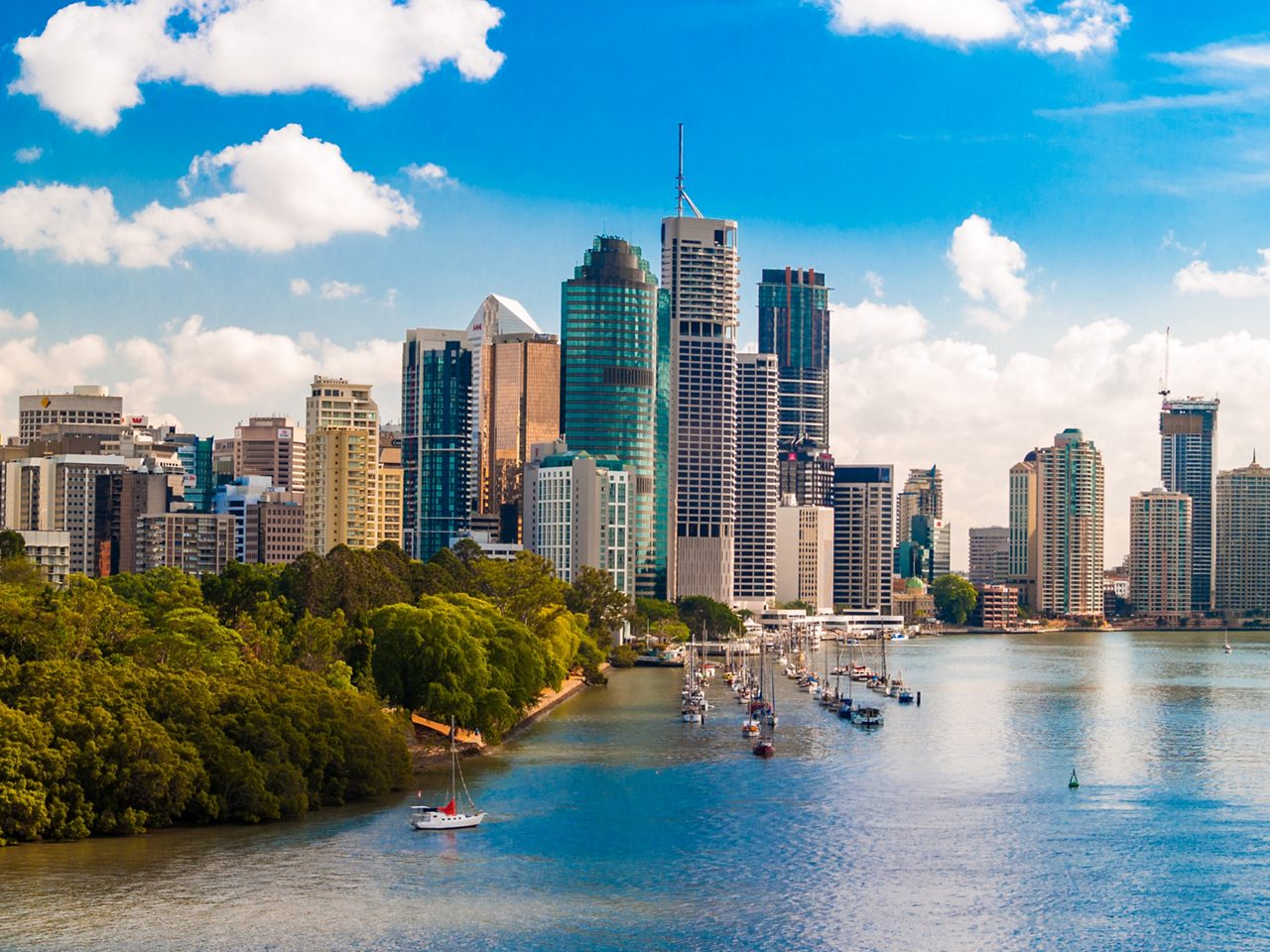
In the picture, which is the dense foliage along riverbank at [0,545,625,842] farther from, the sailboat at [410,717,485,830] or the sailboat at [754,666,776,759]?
the sailboat at [754,666,776,759]

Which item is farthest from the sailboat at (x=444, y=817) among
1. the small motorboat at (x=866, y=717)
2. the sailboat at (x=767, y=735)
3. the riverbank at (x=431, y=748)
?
the small motorboat at (x=866, y=717)

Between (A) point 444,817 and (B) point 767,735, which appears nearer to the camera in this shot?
(A) point 444,817

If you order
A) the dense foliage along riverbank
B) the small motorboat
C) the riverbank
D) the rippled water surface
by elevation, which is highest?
the dense foliage along riverbank

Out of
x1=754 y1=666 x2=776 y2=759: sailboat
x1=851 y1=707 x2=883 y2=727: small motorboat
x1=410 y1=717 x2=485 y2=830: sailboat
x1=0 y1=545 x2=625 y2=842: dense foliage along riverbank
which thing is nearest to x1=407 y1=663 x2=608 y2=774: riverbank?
x1=0 y1=545 x2=625 y2=842: dense foliage along riverbank

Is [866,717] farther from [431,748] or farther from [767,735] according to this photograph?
[431,748]

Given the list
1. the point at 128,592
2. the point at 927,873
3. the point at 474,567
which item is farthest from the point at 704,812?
the point at 474,567

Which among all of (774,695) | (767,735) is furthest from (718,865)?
(774,695)
